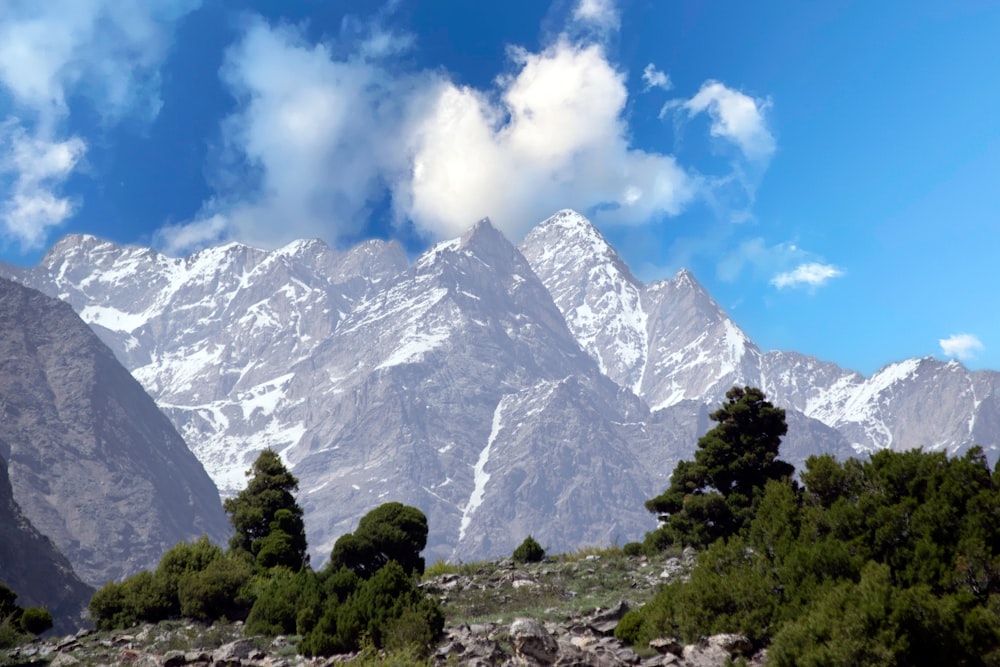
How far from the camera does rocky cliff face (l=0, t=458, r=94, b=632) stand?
151 meters

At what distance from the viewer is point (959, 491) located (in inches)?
1003

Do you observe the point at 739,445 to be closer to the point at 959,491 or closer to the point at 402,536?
the point at 402,536

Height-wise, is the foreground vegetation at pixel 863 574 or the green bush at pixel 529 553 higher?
the green bush at pixel 529 553

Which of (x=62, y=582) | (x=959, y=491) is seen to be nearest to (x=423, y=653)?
(x=959, y=491)

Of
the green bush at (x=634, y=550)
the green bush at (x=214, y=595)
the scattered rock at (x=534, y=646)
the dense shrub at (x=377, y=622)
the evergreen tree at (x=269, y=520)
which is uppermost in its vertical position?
the evergreen tree at (x=269, y=520)

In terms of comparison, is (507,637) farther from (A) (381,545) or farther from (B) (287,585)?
(A) (381,545)

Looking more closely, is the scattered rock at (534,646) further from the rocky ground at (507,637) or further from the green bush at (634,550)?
the green bush at (634,550)

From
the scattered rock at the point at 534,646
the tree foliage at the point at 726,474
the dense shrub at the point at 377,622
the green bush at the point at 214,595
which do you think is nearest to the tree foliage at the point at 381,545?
the green bush at the point at 214,595

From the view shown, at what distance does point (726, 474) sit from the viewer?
157 ft

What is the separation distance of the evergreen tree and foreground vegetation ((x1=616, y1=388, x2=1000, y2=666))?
2195cm

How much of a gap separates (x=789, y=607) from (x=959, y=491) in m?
5.95

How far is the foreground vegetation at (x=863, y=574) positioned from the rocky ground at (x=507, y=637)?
142 cm

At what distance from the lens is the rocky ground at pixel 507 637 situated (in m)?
23.2

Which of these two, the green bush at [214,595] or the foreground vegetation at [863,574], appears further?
the green bush at [214,595]
